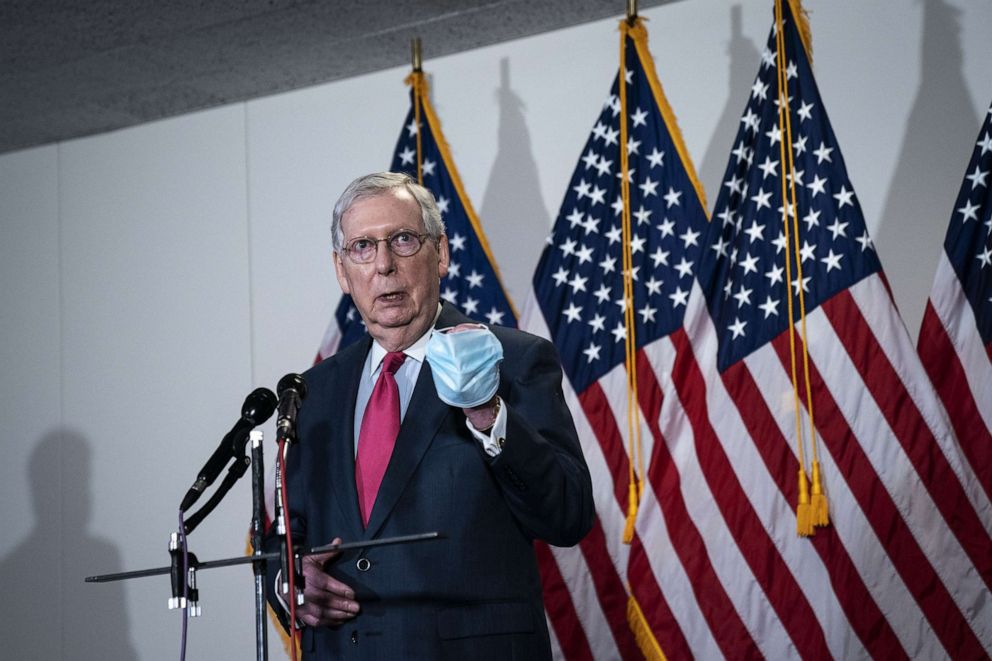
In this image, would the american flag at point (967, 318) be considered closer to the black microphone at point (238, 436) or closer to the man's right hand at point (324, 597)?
the man's right hand at point (324, 597)

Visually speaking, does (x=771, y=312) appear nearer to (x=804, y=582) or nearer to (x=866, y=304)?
(x=866, y=304)

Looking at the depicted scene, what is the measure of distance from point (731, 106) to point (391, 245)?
2.03 meters

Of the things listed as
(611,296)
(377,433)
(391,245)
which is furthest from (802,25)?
(377,433)

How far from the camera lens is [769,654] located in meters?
2.89

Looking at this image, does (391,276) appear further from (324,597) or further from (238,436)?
(324,597)

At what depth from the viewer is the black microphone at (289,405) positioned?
4.95ft

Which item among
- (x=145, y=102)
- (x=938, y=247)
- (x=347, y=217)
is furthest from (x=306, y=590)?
(x=145, y=102)

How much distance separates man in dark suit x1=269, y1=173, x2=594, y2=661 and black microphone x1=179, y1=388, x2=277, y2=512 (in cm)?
25

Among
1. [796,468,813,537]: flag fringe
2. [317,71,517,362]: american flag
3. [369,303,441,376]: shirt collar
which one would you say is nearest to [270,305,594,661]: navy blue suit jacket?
[369,303,441,376]: shirt collar

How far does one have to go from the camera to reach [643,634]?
2996mm

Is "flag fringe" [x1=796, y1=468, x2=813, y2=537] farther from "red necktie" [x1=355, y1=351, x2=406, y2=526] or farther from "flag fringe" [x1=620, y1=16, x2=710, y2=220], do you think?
"red necktie" [x1=355, y1=351, x2=406, y2=526]

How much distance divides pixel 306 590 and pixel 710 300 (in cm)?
173

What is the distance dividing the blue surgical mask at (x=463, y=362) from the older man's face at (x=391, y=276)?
1.49ft

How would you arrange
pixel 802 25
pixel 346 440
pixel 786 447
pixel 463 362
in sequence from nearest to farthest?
1. pixel 463 362
2. pixel 346 440
3. pixel 786 447
4. pixel 802 25
